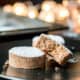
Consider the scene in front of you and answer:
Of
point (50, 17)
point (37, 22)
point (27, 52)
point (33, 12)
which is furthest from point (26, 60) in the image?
point (33, 12)

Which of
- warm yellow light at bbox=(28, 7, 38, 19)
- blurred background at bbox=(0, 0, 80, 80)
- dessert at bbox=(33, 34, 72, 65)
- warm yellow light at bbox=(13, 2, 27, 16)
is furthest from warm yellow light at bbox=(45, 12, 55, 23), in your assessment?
dessert at bbox=(33, 34, 72, 65)

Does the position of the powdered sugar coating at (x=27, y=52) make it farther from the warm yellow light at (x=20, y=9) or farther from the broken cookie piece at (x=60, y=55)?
the warm yellow light at (x=20, y=9)

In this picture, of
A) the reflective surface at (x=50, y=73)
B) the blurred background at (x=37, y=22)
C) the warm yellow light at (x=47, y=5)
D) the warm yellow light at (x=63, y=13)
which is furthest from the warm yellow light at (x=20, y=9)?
the reflective surface at (x=50, y=73)

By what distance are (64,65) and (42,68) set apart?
91mm

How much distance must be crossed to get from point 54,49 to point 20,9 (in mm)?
1252

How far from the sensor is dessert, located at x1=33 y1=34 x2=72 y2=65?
3.52 feet

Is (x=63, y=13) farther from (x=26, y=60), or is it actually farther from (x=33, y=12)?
(x=26, y=60)

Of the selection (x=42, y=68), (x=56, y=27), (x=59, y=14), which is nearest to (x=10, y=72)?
(x=42, y=68)

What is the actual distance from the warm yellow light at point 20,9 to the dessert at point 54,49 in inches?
46.0

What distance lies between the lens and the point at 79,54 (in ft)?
4.04

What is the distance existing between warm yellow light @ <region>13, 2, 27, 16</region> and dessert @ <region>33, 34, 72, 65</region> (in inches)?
46.0

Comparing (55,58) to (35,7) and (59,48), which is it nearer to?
(59,48)

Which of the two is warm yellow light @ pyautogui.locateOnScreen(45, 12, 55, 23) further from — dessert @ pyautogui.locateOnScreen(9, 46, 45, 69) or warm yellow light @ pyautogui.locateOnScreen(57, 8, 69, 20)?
dessert @ pyautogui.locateOnScreen(9, 46, 45, 69)

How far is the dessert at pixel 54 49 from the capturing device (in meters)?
1.07
